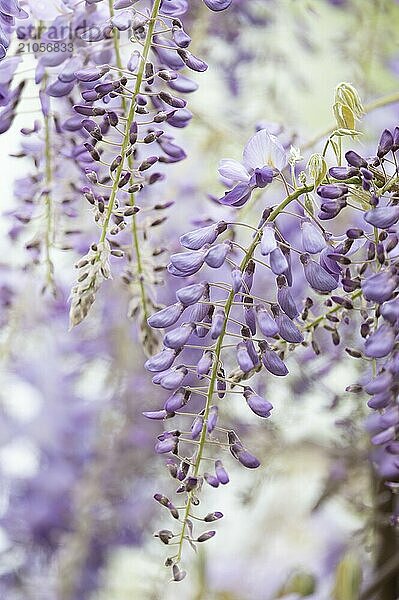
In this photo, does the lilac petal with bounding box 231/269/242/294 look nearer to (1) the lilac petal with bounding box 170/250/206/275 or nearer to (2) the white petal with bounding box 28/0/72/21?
(1) the lilac petal with bounding box 170/250/206/275

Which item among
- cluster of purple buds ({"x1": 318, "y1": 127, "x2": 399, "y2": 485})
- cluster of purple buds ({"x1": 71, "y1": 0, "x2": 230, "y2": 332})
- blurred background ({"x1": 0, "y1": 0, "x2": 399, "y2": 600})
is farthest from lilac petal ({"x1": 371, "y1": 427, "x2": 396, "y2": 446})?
blurred background ({"x1": 0, "y1": 0, "x2": 399, "y2": 600})

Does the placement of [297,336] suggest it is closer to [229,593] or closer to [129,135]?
[129,135]

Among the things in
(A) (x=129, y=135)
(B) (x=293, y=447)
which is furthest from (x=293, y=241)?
(A) (x=129, y=135)

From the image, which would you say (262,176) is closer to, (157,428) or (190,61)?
(190,61)

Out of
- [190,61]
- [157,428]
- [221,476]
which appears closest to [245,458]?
[221,476]

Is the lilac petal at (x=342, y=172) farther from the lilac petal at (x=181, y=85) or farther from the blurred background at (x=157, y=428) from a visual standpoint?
the blurred background at (x=157, y=428)
